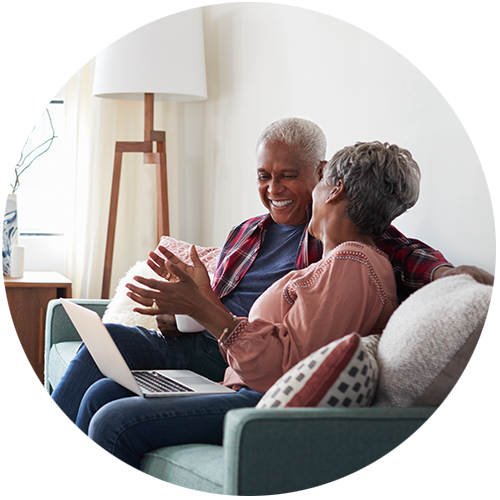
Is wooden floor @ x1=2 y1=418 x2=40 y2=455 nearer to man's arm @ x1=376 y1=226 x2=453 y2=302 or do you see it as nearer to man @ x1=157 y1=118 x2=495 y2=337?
man @ x1=157 y1=118 x2=495 y2=337

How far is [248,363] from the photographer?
1.38 m

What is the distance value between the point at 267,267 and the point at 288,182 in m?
0.27

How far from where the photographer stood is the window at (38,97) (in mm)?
3443

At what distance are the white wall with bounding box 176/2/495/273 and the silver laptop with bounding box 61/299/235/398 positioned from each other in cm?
75

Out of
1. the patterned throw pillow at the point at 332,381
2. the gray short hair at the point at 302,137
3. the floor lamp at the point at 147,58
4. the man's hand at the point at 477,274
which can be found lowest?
the patterned throw pillow at the point at 332,381

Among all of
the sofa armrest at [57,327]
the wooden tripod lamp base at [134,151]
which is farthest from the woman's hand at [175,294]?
the wooden tripod lamp base at [134,151]

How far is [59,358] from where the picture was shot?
2232 millimetres

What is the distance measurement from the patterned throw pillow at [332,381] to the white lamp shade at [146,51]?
7.17 ft

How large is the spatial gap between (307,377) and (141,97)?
2.50 m

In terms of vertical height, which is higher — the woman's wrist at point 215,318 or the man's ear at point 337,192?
the man's ear at point 337,192

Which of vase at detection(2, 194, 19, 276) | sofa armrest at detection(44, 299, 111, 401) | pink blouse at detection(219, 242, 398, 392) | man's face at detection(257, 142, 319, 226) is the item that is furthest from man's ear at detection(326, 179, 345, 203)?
vase at detection(2, 194, 19, 276)

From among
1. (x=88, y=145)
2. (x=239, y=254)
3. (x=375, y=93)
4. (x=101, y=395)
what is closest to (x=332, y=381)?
(x=101, y=395)

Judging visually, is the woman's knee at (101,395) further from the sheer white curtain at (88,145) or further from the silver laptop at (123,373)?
the sheer white curtain at (88,145)

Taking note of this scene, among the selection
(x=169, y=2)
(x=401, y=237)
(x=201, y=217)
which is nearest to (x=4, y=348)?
(x=201, y=217)
